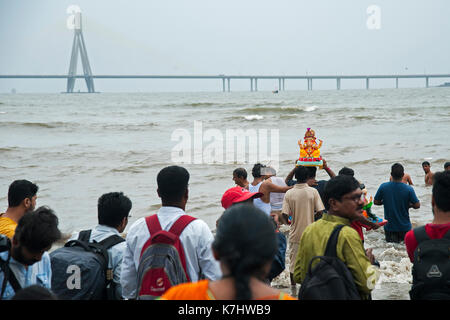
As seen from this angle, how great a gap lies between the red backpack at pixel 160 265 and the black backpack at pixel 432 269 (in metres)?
1.26

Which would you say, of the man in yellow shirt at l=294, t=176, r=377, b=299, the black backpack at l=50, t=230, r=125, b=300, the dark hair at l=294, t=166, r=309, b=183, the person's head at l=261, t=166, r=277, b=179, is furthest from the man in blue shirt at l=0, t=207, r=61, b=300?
the person's head at l=261, t=166, r=277, b=179

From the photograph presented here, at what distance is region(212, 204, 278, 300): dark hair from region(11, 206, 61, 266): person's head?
4.00 ft

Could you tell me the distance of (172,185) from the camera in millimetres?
2971

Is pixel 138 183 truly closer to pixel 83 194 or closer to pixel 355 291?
pixel 83 194

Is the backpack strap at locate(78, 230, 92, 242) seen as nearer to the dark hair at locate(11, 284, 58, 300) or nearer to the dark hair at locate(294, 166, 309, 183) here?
the dark hair at locate(11, 284, 58, 300)

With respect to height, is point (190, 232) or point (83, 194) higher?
point (190, 232)

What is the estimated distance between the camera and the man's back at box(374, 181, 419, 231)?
680 centimetres

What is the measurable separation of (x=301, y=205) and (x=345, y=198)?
2465 mm

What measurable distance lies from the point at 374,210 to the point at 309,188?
4479 mm

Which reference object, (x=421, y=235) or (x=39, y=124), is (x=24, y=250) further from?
(x=39, y=124)

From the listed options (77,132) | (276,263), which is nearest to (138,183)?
(276,263)

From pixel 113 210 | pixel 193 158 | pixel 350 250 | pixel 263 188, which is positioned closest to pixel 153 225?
pixel 113 210

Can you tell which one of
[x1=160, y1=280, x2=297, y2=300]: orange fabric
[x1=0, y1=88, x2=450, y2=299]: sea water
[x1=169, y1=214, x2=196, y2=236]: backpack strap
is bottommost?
[x1=0, y1=88, x2=450, y2=299]: sea water

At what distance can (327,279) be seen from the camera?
2.48m
